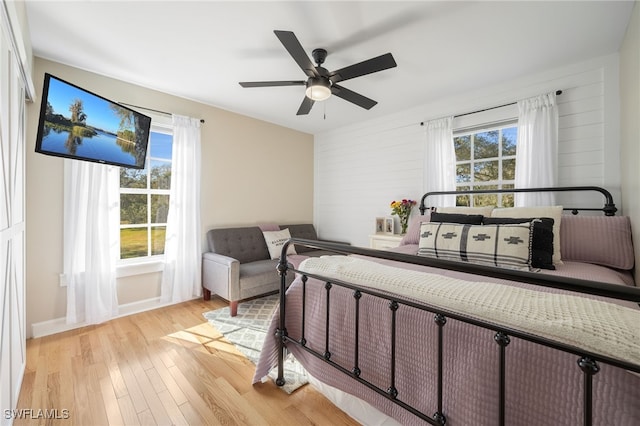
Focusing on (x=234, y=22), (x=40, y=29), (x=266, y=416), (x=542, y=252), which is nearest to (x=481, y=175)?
(x=542, y=252)

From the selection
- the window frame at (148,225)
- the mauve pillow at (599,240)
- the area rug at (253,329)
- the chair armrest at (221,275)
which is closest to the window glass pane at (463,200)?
the mauve pillow at (599,240)

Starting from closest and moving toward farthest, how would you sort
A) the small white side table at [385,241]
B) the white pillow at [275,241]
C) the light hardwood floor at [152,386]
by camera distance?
the light hardwood floor at [152,386] → the small white side table at [385,241] → the white pillow at [275,241]

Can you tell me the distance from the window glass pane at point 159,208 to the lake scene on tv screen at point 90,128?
0.56m

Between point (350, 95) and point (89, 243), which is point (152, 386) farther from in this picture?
point (350, 95)

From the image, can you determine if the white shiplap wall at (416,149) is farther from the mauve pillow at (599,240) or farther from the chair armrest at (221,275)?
the chair armrest at (221,275)

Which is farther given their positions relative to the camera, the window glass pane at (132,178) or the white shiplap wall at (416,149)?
the window glass pane at (132,178)

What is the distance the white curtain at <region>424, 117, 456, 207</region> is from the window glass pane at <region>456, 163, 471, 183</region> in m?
0.09

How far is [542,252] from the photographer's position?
1.81 metres

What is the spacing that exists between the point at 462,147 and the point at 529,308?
2.69m

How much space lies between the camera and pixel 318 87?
2061 millimetres

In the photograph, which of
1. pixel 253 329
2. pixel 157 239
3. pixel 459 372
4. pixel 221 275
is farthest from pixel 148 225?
pixel 459 372

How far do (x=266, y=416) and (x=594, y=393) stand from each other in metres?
1.41

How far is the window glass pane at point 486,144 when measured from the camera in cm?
293

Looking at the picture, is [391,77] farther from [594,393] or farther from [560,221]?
[594,393]
